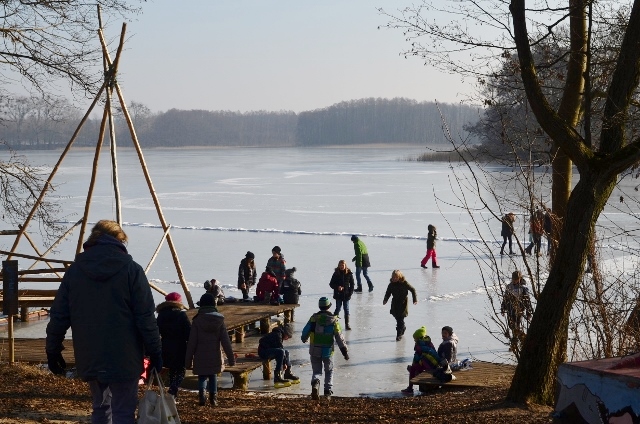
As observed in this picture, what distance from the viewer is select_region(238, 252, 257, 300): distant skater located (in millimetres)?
15964

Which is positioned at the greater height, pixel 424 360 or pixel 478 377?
pixel 424 360

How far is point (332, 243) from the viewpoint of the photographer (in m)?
23.7

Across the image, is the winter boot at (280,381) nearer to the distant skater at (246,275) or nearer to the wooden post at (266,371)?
the wooden post at (266,371)

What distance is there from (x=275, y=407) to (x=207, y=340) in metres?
0.89

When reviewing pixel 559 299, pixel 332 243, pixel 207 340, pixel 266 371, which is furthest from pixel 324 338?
pixel 332 243

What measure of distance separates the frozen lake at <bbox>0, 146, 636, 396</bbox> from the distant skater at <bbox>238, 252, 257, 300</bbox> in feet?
3.37

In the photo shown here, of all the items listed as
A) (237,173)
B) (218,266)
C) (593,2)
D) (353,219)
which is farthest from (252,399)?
(237,173)

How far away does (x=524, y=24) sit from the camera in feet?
23.2

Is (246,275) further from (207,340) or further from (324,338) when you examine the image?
(207,340)

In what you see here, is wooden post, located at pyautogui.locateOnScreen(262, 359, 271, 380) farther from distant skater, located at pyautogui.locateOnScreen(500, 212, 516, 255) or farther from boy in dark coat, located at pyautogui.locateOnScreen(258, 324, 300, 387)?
distant skater, located at pyautogui.locateOnScreen(500, 212, 516, 255)

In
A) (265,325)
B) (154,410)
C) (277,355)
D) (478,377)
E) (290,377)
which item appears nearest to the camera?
(154,410)

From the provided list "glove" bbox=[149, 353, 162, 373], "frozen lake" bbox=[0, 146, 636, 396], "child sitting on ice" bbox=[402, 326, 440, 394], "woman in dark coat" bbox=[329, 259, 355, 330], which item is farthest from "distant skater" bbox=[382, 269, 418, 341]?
"glove" bbox=[149, 353, 162, 373]

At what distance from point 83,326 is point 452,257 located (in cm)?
1710

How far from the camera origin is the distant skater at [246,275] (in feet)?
52.4
